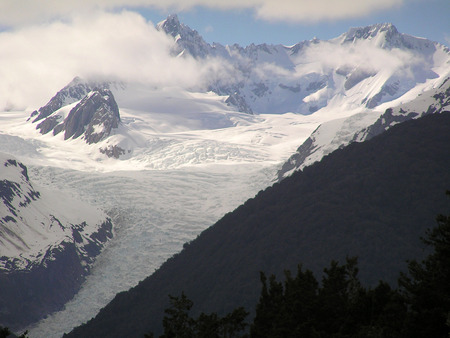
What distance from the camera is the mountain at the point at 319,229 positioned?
13475 cm

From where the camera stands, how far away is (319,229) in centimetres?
14638

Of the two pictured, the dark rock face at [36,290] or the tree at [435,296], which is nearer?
the tree at [435,296]

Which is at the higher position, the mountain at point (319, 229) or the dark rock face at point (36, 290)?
the mountain at point (319, 229)

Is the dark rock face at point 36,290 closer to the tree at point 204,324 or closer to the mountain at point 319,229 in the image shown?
the mountain at point 319,229

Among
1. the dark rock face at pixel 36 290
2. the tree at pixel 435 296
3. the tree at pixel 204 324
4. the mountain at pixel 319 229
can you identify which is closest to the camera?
the tree at pixel 435 296

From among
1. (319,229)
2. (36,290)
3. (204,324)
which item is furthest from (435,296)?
(36,290)

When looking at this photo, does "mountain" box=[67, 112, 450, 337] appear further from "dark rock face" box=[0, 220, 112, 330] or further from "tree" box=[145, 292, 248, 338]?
"tree" box=[145, 292, 248, 338]

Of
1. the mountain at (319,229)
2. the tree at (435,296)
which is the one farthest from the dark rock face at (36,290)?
the tree at (435,296)

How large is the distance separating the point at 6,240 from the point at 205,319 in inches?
6265

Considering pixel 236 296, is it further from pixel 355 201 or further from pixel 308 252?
pixel 355 201

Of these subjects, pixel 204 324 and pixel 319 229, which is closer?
pixel 204 324

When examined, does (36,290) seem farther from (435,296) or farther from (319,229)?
(435,296)

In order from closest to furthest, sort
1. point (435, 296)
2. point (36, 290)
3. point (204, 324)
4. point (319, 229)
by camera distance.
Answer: point (435, 296)
point (204, 324)
point (319, 229)
point (36, 290)

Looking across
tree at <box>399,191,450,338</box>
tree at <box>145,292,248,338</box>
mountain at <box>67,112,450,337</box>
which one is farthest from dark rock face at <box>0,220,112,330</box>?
tree at <box>399,191,450,338</box>
